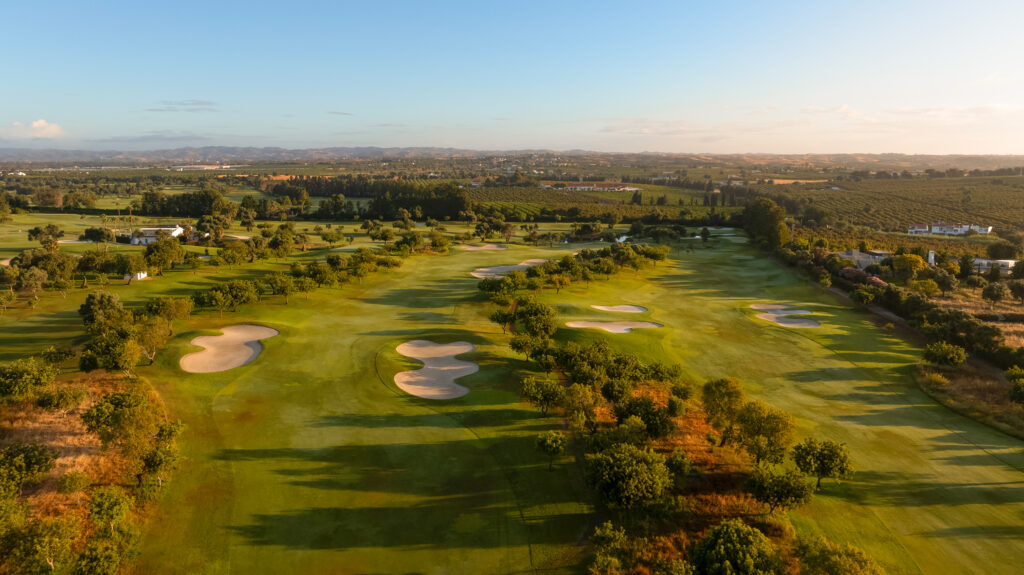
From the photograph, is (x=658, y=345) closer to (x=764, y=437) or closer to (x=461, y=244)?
(x=764, y=437)

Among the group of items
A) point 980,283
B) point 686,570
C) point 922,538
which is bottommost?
point 922,538

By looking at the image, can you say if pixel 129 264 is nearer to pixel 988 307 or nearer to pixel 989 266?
pixel 988 307

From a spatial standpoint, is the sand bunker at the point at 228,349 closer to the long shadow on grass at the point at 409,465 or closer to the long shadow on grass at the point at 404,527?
the long shadow on grass at the point at 409,465

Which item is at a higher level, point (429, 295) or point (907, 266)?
point (907, 266)

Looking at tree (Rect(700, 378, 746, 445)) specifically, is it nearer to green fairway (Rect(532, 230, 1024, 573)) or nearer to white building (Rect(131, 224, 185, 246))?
green fairway (Rect(532, 230, 1024, 573))

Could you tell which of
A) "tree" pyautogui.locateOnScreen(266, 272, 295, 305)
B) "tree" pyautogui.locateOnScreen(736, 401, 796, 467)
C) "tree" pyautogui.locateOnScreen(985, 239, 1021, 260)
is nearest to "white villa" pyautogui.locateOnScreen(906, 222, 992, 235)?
"tree" pyautogui.locateOnScreen(985, 239, 1021, 260)

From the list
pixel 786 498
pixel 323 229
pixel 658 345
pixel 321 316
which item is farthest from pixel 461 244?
pixel 786 498

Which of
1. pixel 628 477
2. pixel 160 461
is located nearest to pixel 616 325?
pixel 628 477
